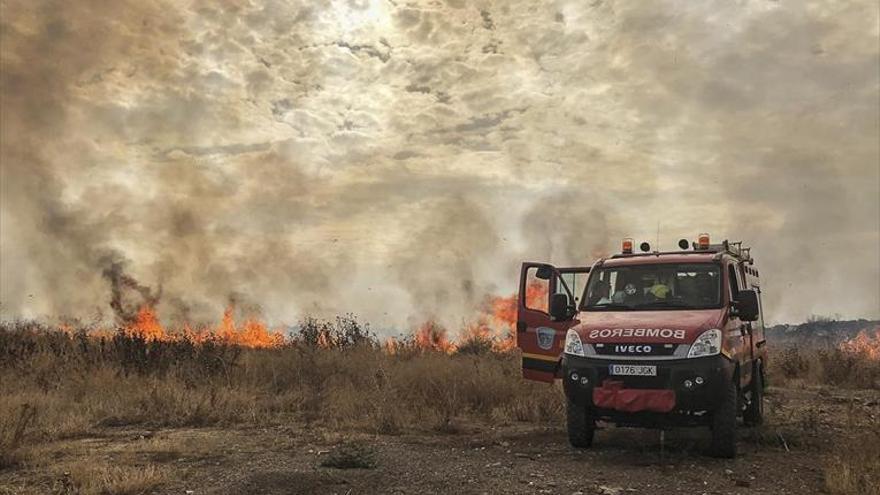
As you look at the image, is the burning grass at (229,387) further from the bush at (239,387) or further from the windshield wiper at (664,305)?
the windshield wiper at (664,305)

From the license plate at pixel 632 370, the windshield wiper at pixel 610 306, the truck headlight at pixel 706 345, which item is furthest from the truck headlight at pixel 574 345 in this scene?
the truck headlight at pixel 706 345

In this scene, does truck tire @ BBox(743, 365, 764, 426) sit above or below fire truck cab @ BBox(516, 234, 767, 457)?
below

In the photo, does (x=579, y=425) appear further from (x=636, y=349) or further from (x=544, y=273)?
(x=544, y=273)

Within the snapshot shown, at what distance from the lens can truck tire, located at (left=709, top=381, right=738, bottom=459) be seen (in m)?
7.26

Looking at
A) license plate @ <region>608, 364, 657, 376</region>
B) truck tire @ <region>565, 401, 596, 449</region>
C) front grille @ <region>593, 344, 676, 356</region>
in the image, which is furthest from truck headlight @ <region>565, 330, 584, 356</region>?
truck tire @ <region>565, 401, 596, 449</region>

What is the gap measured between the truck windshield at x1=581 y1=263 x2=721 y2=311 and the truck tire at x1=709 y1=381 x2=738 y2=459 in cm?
119

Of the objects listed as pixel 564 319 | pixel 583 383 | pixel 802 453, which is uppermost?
pixel 564 319

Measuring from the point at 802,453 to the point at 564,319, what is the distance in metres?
3.35

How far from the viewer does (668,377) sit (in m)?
7.19

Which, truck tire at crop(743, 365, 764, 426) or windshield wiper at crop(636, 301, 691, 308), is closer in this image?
windshield wiper at crop(636, 301, 691, 308)

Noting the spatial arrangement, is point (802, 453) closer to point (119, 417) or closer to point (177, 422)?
point (177, 422)

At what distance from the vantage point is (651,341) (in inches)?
288

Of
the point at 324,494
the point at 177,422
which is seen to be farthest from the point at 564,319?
the point at 177,422

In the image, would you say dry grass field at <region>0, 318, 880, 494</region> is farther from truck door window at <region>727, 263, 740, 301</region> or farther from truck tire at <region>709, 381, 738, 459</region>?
truck door window at <region>727, 263, 740, 301</region>
